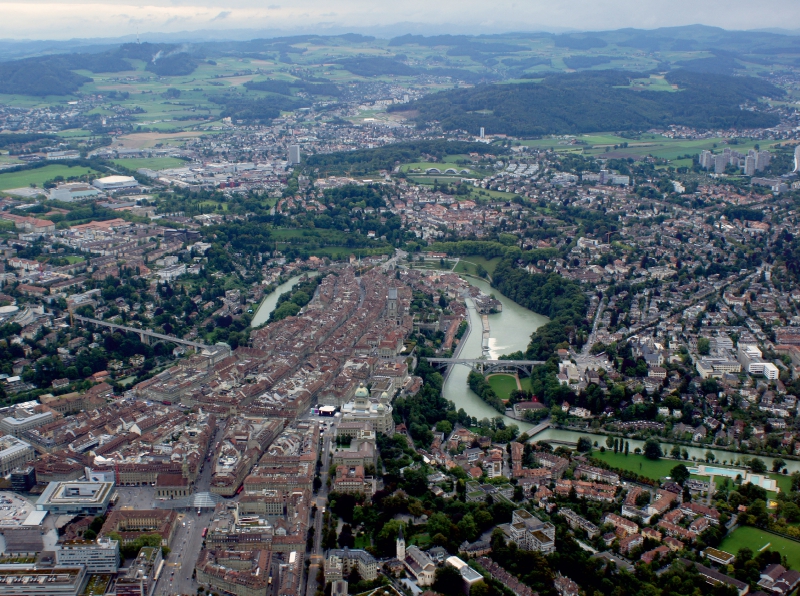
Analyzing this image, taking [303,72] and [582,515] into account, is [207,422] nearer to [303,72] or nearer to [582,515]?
[582,515]

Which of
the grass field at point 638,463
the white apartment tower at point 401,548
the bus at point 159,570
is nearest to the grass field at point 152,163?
the grass field at point 638,463

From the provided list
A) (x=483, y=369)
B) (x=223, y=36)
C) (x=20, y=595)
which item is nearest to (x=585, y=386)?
(x=483, y=369)

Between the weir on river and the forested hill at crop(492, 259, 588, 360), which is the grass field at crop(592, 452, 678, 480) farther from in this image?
the forested hill at crop(492, 259, 588, 360)

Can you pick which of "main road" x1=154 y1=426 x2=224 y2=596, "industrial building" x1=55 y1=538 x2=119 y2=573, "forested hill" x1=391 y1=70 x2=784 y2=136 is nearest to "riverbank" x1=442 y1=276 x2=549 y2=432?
"main road" x1=154 y1=426 x2=224 y2=596

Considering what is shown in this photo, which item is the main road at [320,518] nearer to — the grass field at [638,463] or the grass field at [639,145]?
the grass field at [638,463]

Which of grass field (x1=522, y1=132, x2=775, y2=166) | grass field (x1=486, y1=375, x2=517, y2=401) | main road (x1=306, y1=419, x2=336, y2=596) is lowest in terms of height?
grass field (x1=522, y1=132, x2=775, y2=166)

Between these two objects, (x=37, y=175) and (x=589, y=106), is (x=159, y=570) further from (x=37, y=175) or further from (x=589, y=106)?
(x=589, y=106)
